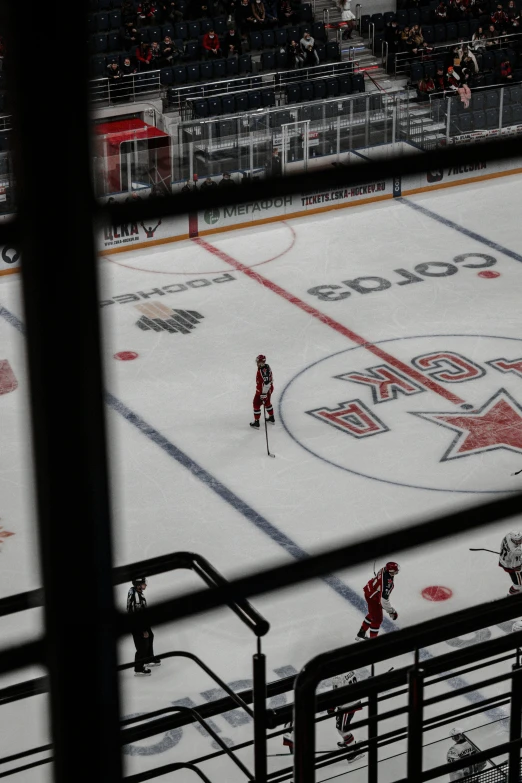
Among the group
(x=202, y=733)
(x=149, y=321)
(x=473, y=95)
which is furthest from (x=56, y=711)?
(x=473, y=95)

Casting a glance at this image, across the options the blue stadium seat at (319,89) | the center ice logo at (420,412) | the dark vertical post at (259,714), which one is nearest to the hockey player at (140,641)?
the center ice logo at (420,412)

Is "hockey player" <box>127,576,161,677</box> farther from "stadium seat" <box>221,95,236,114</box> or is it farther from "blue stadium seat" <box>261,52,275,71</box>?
"blue stadium seat" <box>261,52,275,71</box>

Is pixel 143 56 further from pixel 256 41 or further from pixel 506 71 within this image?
pixel 506 71

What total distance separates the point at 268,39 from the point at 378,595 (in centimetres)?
1351

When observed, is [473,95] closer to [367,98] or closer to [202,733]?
[367,98]

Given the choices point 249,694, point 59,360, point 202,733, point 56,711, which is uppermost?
point 59,360

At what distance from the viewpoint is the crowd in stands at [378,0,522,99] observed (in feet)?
64.5

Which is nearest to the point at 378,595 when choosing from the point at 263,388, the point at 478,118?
the point at 263,388

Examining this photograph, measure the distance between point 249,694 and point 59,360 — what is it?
11.0ft

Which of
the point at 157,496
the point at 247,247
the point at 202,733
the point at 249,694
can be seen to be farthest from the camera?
the point at 247,247

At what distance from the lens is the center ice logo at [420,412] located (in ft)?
37.1

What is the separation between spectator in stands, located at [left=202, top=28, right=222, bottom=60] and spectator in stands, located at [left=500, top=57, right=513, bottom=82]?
14.2 feet

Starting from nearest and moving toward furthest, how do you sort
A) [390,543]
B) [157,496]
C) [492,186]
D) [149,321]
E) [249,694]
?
1. [390,543]
2. [249,694]
3. [157,496]
4. [149,321]
5. [492,186]

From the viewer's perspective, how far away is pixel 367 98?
16469 mm
